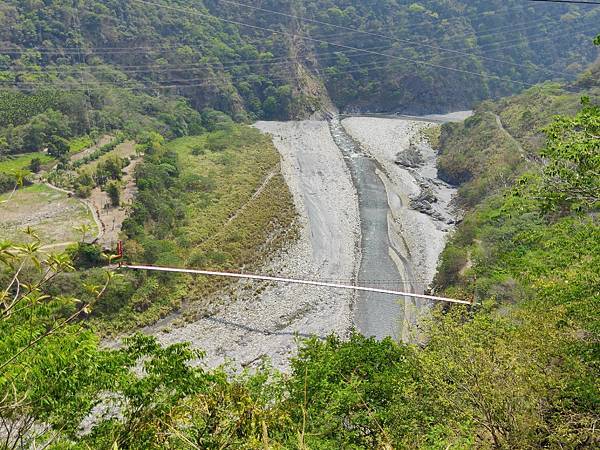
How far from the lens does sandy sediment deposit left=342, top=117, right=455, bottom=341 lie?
2365cm

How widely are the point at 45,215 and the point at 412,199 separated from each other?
2185cm

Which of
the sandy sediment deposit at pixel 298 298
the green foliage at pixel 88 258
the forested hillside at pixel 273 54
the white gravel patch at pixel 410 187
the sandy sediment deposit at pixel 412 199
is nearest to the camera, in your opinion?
the sandy sediment deposit at pixel 298 298

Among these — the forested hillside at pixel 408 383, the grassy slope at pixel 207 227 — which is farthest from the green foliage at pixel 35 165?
the forested hillside at pixel 408 383

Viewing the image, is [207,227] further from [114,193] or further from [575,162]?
[575,162]

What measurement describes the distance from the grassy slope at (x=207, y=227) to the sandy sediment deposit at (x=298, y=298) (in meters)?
1.00

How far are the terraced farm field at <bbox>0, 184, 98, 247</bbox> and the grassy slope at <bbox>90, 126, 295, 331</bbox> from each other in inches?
120

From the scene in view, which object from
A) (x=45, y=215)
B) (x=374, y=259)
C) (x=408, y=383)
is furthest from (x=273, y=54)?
(x=408, y=383)

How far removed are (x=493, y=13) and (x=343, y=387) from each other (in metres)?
67.2

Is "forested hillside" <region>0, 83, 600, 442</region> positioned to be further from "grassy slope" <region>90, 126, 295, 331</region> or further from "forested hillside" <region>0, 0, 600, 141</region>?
"forested hillside" <region>0, 0, 600, 141</region>

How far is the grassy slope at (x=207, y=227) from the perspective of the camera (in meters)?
19.7

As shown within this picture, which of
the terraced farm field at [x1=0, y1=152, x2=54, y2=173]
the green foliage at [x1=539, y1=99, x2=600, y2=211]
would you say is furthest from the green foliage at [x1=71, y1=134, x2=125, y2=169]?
the green foliage at [x1=539, y1=99, x2=600, y2=211]

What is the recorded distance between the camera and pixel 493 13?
62938 millimetres

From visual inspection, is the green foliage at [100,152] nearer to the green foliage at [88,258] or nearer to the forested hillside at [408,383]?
the green foliage at [88,258]

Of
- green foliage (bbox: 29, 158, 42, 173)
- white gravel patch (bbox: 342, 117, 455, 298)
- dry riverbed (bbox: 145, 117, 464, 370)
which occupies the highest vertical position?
green foliage (bbox: 29, 158, 42, 173)
